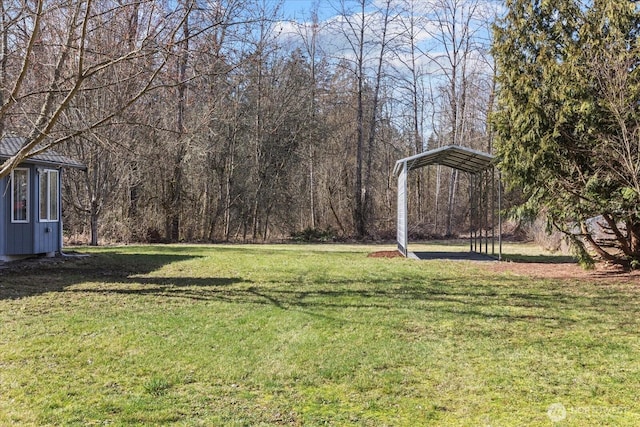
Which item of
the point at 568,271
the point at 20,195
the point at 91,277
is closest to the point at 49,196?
the point at 20,195

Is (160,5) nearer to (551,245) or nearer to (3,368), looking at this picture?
(3,368)

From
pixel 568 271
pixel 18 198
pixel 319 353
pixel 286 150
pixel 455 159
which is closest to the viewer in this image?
pixel 319 353

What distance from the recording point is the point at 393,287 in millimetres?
8547

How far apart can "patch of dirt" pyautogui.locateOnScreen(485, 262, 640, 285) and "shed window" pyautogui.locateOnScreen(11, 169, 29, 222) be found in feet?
33.3

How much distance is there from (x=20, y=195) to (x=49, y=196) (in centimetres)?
83

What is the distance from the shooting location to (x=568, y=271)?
10.7 m

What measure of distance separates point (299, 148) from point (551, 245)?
1130 centimetres

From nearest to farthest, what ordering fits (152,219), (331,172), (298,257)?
(298,257), (152,219), (331,172)

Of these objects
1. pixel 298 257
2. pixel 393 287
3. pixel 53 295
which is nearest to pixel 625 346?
pixel 393 287

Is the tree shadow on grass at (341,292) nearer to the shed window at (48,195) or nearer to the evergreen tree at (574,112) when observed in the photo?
the evergreen tree at (574,112)

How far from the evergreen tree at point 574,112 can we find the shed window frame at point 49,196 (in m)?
10.2

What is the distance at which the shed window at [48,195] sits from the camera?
12648 mm

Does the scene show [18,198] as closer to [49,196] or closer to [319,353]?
[49,196]

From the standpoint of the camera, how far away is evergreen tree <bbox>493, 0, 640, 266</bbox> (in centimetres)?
886
